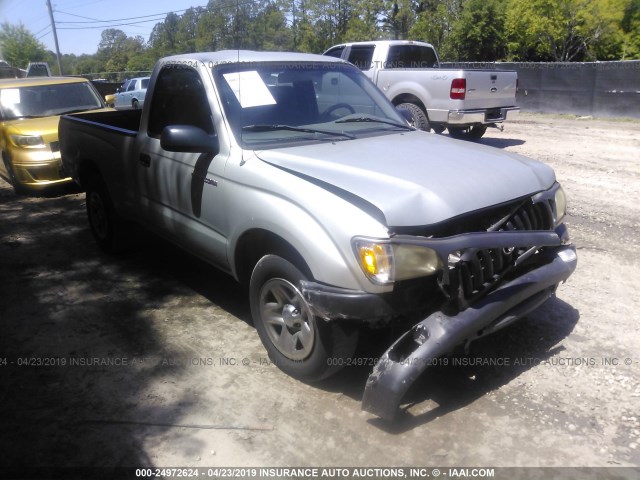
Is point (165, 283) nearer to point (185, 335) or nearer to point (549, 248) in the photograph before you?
point (185, 335)

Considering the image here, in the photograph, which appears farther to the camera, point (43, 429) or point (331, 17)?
point (331, 17)

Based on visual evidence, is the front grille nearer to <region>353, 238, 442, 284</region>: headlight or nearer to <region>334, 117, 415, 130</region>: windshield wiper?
<region>353, 238, 442, 284</region>: headlight

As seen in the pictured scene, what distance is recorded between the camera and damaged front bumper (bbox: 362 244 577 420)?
9.19 ft

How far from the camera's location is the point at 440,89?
416 inches

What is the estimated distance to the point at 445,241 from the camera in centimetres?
281

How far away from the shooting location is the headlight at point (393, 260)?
110 inches

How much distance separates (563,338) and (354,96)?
2.41 metres

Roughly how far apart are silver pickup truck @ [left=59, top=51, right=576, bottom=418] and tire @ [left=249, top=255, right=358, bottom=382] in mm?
10

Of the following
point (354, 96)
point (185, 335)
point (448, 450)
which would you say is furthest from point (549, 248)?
point (185, 335)

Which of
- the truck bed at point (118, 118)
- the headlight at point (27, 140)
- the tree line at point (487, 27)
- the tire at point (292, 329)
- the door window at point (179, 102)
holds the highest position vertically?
the tree line at point (487, 27)

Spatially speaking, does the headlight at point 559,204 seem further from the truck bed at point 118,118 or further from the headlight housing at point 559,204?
the truck bed at point 118,118

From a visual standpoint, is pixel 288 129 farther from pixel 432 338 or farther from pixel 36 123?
pixel 36 123

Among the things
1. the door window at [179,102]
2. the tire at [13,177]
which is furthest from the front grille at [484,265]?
the tire at [13,177]

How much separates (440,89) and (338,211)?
8.33m
